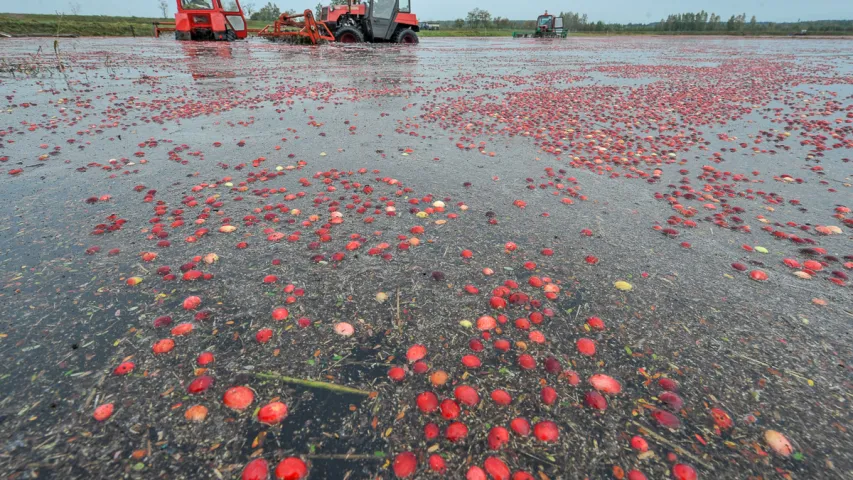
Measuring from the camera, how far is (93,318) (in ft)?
7.13

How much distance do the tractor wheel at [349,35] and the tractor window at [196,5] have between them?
8899 mm

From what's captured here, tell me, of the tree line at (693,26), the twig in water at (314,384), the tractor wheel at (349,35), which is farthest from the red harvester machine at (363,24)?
the tree line at (693,26)

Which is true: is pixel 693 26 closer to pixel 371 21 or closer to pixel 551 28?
pixel 551 28

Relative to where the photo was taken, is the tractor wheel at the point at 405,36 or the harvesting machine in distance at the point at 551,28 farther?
the harvesting machine in distance at the point at 551,28

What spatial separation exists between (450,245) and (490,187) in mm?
1388

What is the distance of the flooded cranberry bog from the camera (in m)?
1.58

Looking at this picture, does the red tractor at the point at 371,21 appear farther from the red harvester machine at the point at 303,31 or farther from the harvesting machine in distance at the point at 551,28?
the harvesting machine in distance at the point at 551,28

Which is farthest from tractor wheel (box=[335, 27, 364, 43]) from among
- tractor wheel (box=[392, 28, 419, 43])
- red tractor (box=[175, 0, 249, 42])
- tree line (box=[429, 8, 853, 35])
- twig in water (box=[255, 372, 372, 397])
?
tree line (box=[429, 8, 853, 35])

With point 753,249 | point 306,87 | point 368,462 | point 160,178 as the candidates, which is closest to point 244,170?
point 160,178

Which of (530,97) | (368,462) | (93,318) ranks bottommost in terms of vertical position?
(368,462)

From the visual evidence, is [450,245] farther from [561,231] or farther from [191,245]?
[191,245]

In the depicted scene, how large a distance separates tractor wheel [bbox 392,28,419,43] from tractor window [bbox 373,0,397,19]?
250 centimetres

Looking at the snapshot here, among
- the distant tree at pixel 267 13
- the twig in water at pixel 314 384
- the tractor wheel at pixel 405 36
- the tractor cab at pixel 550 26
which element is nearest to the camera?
the twig in water at pixel 314 384

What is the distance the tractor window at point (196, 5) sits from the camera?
25641 millimetres
